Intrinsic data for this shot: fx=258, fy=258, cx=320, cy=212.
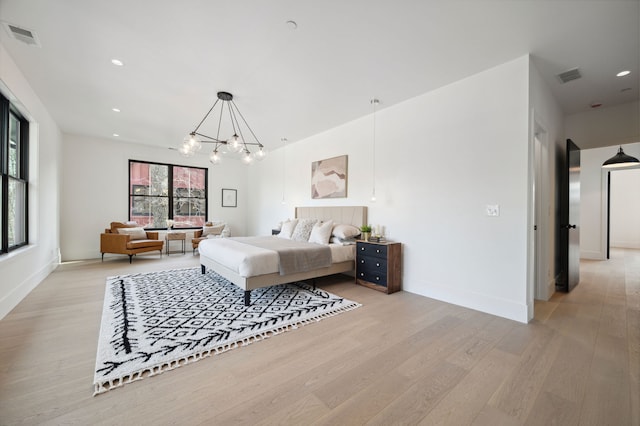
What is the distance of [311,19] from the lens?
2289 millimetres

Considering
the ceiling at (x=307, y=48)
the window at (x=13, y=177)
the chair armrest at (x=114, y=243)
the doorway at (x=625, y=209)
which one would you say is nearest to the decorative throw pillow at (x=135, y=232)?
the chair armrest at (x=114, y=243)

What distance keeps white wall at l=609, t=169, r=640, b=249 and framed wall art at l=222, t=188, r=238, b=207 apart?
39.9ft

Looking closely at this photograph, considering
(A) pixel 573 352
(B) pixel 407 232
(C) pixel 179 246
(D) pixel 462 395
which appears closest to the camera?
(D) pixel 462 395

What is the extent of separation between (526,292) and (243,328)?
300 centimetres

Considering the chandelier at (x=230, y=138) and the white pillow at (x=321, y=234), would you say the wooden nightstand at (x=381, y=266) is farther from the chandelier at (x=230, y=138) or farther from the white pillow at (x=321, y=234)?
the chandelier at (x=230, y=138)

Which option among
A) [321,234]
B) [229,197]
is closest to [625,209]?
[321,234]

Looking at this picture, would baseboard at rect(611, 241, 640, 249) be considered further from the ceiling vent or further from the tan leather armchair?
the ceiling vent

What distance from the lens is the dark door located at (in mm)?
3793

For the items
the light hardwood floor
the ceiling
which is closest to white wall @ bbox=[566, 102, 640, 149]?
the ceiling

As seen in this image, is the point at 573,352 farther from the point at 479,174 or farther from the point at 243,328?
the point at 243,328

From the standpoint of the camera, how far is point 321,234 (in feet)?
14.7

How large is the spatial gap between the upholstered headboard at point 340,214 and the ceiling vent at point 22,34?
4.37 metres

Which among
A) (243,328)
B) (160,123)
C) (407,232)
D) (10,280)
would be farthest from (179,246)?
(407,232)

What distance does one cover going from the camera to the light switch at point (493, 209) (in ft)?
9.82
